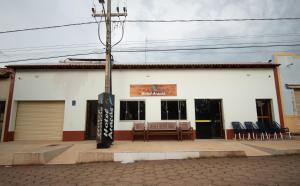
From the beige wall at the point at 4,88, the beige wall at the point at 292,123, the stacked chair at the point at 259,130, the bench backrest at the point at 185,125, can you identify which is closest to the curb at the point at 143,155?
the bench backrest at the point at 185,125

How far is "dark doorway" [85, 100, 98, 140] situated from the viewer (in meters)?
10.7

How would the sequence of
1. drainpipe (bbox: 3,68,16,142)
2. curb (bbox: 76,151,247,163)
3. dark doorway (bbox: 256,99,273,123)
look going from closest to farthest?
curb (bbox: 76,151,247,163), drainpipe (bbox: 3,68,16,142), dark doorway (bbox: 256,99,273,123)

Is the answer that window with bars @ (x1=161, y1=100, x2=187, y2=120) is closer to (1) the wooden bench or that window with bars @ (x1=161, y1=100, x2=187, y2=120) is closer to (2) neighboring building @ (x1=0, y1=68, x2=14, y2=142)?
(1) the wooden bench

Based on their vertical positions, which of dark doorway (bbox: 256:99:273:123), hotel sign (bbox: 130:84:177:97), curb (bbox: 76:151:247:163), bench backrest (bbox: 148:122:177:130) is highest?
hotel sign (bbox: 130:84:177:97)

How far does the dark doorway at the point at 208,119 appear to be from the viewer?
Result: 10617 millimetres

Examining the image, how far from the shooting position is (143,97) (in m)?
10.8

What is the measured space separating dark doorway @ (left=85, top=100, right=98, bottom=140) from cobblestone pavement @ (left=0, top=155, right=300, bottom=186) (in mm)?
5215

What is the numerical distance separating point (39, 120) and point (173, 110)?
8477mm

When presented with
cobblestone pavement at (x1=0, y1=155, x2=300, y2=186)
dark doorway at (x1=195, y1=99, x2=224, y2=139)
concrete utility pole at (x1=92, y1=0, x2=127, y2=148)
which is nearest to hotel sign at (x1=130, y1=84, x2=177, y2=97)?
dark doorway at (x1=195, y1=99, x2=224, y2=139)

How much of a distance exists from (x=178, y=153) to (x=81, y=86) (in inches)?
300

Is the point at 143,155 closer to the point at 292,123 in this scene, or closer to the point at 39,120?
the point at 39,120

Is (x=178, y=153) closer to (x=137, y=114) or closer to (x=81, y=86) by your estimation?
(x=137, y=114)

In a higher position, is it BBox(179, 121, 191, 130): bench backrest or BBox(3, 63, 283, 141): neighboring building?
BBox(3, 63, 283, 141): neighboring building

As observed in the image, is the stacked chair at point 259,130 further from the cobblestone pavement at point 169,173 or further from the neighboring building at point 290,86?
the cobblestone pavement at point 169,173
